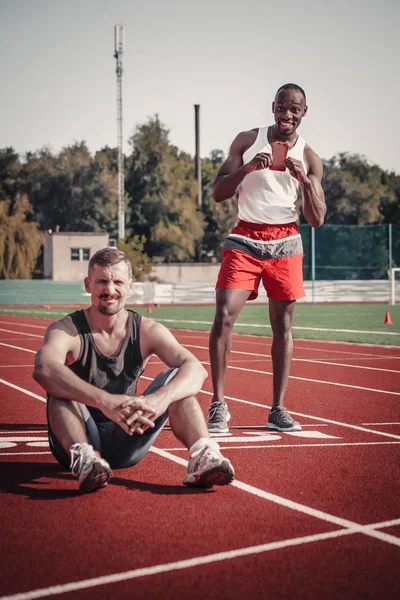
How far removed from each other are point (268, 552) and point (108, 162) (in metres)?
74.9

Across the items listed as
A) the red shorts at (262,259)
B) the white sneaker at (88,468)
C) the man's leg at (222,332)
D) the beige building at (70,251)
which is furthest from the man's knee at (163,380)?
the beige building at (70,251)

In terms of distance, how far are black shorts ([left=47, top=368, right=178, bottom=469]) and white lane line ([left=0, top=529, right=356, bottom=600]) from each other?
3.77 feet

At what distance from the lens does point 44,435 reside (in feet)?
19.8

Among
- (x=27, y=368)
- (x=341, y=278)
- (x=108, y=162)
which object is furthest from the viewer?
(x=108, y=162)

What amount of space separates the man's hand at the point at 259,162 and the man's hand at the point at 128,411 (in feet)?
7.57

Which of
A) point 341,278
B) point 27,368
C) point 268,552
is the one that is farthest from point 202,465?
point 341,278

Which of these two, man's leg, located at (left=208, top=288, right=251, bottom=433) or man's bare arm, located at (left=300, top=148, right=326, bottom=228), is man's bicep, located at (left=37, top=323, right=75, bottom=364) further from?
man's bare arm, located at (left=300, top=148, right=326, bottom=228)

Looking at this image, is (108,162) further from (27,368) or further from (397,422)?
(397,422)

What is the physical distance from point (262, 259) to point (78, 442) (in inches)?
100

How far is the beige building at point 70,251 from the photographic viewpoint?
197 feet

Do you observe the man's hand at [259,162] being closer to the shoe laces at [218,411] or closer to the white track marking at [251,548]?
the shoe laces at [218,411]

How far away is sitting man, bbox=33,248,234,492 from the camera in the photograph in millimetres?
4188

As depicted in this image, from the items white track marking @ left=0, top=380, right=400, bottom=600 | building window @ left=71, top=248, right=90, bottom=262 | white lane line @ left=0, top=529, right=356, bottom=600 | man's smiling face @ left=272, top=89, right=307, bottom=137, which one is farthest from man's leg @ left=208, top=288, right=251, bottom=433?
building window @ left=71, top=248, right=90, bottom=262

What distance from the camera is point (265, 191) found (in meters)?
6.26
